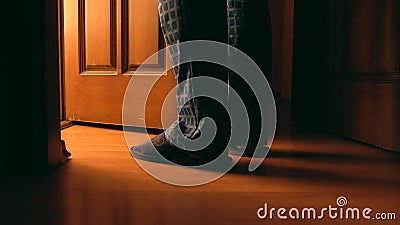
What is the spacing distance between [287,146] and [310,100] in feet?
1.91

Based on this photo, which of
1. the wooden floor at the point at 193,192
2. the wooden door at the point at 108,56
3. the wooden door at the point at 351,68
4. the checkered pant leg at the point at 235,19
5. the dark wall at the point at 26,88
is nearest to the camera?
the wooden floor at the point at 193,192

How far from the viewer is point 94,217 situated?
0.56m

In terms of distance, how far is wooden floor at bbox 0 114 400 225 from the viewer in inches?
22.4

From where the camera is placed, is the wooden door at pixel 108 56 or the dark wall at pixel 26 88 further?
the wooden door at pixel 108 56

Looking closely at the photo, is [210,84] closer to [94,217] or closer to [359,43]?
[94,217]

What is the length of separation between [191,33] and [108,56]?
75cm

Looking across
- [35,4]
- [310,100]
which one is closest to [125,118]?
[35,4]

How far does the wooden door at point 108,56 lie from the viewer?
1.41 metres

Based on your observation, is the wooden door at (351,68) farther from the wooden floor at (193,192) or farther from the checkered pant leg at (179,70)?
the checkered pant leg at (179,70)

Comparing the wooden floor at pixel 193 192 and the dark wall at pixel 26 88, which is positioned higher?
the dark wall at pixel 26 88

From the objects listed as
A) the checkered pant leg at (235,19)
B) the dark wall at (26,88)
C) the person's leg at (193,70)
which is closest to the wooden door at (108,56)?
the checkered pant leg at (235,19)

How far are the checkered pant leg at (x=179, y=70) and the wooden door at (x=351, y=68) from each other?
2.21 feet

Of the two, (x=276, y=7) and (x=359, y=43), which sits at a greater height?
(x=276, y=7)

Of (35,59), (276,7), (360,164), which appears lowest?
(360,164)
